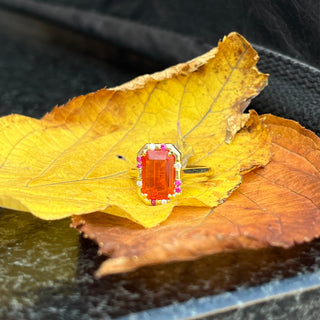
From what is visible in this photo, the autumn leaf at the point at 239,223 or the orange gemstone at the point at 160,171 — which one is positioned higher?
the orange gemstone at the point at 160,171

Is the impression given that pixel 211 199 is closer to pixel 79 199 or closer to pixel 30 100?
pixel 79 199

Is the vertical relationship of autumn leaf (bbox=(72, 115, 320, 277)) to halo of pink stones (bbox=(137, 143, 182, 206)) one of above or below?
below

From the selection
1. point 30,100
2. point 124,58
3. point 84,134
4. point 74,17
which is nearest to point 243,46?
point 84,134

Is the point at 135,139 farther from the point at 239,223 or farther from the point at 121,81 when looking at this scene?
the point at 121,81

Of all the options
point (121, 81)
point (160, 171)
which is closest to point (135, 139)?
point (160, 171)

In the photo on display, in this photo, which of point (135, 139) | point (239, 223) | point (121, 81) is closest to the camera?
point (239, 223)
